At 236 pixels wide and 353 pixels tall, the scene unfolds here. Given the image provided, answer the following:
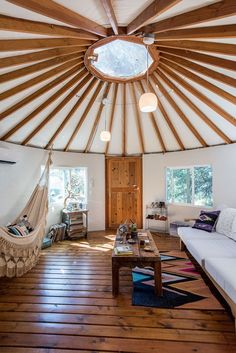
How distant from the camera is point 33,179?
205 inches

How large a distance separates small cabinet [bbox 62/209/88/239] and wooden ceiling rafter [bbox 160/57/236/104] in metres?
4.01

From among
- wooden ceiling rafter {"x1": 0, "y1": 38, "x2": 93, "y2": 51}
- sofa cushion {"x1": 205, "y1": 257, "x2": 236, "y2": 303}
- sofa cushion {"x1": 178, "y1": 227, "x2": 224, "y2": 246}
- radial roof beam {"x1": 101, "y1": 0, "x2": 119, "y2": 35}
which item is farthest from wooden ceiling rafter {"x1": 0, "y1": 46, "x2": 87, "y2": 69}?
sofa cushion {"x1": 178, "y1": 227, "x2": 224, "y2": 246}

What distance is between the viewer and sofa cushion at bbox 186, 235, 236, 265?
311 centimetres

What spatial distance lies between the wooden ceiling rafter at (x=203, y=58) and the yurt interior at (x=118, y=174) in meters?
0.01

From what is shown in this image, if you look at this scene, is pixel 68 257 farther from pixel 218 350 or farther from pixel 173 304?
pixel 218 350

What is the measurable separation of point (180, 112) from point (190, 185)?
2.30 metres

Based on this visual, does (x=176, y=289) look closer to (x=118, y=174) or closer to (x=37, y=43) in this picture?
(x=37, y=43)

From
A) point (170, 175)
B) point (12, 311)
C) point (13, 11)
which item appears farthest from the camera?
point (170, 175)

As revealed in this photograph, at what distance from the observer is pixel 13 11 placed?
187cm

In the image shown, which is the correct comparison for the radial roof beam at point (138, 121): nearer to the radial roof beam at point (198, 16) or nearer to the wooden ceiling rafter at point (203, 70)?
the wooden ceiling rafter at point (203, 70)

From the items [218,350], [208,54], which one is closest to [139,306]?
[218,350]

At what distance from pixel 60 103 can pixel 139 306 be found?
3.41 metres

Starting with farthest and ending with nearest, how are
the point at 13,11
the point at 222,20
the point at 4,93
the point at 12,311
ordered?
the point at 4,93 → the point at 12,311 → the point at 222,20 → the point at 13,11

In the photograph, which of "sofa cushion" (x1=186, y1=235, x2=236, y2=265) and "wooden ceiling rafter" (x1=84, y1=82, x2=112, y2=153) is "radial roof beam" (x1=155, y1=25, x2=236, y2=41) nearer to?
"wooden ceiling rafter" (x1=84, y1=82, x2=112, y2=153)
